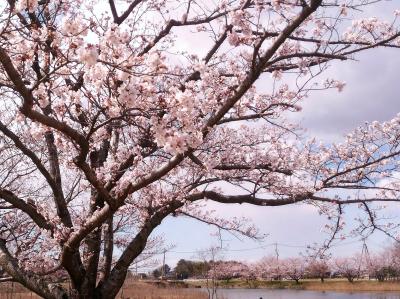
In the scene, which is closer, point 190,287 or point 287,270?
point 190,287

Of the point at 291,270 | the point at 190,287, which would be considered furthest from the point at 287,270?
the point at 190,287

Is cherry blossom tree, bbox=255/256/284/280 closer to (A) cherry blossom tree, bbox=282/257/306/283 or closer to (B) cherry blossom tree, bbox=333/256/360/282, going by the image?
(A) cherry blossom tree, bbox=282/257/306/283

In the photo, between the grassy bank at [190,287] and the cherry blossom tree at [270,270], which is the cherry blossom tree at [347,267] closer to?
the grassy bank at [190,287]

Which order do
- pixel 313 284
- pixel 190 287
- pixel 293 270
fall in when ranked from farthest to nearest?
pixel 293 270 → pixel 313 284 → pixel 190 287

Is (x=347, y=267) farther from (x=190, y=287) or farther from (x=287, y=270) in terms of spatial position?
(x=190, y=287)

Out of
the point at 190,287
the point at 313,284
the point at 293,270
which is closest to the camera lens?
the point at 190,287

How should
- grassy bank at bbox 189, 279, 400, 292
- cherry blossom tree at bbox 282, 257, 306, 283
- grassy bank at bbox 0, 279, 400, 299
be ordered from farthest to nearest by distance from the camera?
cherry blossom tree at bbox 282, 257, 306, 283 → grassy bank at bbox 189, 279, 400, 292 → grassy bank at bbox 0, 279, 400, 299

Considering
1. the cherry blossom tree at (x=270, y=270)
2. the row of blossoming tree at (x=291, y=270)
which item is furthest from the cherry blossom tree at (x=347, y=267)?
the cherry blossom tree at (x=270, y=270)

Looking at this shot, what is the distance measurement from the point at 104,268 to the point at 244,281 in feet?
185

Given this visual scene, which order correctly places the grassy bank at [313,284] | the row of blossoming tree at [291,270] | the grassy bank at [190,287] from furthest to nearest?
the row of blossoming tree at [291,270], the grassy bank at [313,284], the grassy bank at [190,287]

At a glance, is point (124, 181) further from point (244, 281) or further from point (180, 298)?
point (244, 281)

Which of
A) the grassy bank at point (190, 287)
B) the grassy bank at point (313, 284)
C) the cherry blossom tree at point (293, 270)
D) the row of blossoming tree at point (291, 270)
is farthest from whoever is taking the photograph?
the cherry blossom tree at point (293, 270)

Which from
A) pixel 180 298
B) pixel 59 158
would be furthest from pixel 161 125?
pixel 180 298

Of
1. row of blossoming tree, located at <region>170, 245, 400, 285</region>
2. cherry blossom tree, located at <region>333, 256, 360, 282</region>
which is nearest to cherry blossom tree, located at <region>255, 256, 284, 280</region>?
row of blossoming tree, located at <region>170, 245, 400, 285</region>
